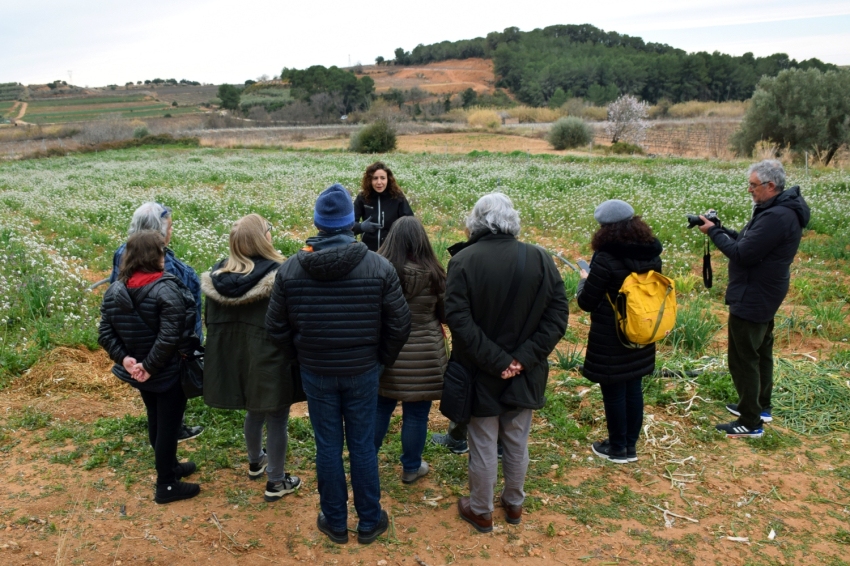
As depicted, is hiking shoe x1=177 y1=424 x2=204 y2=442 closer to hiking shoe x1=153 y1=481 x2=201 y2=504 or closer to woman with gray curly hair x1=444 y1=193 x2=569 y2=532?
hiking shoe x1=153 y1=481 x2=201 y2=504

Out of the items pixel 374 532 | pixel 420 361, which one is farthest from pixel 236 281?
pixel 374 532

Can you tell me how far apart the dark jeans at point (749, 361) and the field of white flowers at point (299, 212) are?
271 centimetres

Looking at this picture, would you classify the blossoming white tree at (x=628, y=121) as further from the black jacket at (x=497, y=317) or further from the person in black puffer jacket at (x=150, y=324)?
the person in black puffer jacket at (x=150, y=324)

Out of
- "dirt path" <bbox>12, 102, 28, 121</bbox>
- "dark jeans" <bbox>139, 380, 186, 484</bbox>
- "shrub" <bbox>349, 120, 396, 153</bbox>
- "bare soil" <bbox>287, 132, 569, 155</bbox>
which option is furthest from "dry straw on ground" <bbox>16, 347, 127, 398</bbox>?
"dirt path" <bbox>12, 102, 28, 121</bbox>

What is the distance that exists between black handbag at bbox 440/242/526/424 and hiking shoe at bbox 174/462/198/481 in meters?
1.89

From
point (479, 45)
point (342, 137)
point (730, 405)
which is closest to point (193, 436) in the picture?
point (730, 405)

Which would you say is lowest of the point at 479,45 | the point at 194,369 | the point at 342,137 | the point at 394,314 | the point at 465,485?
the point at 465,485

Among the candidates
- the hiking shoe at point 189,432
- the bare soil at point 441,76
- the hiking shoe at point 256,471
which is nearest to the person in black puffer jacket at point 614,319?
the hiking shoe at point 256,471

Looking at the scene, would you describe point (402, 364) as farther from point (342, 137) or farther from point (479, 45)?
point (479, 45)

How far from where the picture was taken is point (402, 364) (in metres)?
3.78

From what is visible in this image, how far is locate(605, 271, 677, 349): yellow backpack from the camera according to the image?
3.89 m

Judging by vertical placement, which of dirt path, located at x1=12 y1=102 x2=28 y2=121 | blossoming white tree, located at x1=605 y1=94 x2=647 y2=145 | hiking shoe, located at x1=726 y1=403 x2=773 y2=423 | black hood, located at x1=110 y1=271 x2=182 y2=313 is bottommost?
hiking shoe, located at x1=726 y1=403 x2=773 y2=423

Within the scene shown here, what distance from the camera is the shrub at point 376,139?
1369 inches

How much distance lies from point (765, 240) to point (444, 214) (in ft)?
31.6
